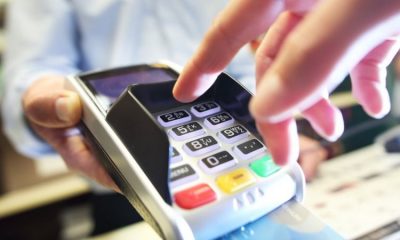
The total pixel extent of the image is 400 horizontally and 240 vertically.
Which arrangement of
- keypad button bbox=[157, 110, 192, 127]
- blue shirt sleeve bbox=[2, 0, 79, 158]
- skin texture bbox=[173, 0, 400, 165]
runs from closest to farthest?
1. skin texture bbox=[173, 0, 400, 165]
2. keypad button bbox=[157, 110, 192, 127]
3. blue shirt sleeve bbox=[2, 0, 79, 158]

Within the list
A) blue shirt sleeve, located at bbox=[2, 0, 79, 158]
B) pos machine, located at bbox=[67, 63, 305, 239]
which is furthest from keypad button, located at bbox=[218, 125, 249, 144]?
blue shirt sleeve, located at bbox=[2, 0, 79, 158]

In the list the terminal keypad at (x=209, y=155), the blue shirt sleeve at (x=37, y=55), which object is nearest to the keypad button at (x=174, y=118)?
the terminal keypad at (x=209, y=155)

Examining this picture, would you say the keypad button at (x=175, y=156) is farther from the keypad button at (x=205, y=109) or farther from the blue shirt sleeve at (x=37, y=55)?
the blue shirt sleeve at (x=37, y=55)

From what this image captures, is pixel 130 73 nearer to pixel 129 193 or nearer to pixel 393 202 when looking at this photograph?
pixel 129 193

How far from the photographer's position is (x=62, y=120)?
0.85 feet

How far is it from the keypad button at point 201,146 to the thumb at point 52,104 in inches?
2.9

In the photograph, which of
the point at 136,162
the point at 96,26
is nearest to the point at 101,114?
the point at 136,162

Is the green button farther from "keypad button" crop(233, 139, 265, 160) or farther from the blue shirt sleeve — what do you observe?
the blue shirt sleeve

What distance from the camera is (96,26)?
0.39 m

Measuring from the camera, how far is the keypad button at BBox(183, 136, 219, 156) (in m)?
0.20

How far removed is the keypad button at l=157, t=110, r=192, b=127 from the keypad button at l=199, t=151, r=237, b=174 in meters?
0.03

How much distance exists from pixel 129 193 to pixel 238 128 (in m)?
0.07

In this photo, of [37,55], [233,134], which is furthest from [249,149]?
[37,55]

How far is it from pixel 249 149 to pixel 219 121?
2 centimetres
